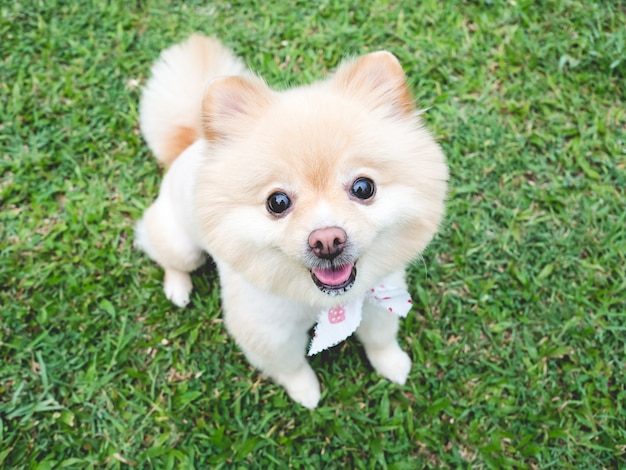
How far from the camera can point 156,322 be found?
315 centimetres

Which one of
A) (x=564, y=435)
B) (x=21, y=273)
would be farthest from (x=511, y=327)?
(x=21, y=273)

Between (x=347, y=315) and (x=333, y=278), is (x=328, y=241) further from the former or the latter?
(x=347, y=315)

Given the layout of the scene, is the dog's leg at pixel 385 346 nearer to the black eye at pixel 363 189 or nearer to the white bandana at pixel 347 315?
the white bandana at pixel 347 315

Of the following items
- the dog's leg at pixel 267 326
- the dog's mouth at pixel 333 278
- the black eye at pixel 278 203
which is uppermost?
the black eye at pixel 278 203

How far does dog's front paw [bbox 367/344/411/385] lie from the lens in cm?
289

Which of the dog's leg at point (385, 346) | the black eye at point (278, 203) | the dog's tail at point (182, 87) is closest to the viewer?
the black eye at point (278, 203)

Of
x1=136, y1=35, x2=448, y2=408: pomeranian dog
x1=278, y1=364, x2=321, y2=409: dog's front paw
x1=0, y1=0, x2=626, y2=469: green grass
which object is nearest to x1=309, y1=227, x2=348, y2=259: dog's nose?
x1=136, y1=35, x2=448, y2=408: pomeranian dog

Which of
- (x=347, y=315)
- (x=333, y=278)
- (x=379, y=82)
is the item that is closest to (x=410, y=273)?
(x=347, y=315)

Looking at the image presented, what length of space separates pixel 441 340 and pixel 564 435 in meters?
0.77

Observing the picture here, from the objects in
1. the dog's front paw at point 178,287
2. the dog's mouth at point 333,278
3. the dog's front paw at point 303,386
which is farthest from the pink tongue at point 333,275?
the dog's front paw at point 178,287

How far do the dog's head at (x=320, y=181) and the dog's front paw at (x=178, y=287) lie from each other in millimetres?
1231

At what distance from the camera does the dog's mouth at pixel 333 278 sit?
1.93 m

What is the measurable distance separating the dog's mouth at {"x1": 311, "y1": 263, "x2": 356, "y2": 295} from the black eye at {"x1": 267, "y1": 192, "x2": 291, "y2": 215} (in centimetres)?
25

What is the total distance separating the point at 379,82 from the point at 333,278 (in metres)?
0.73
